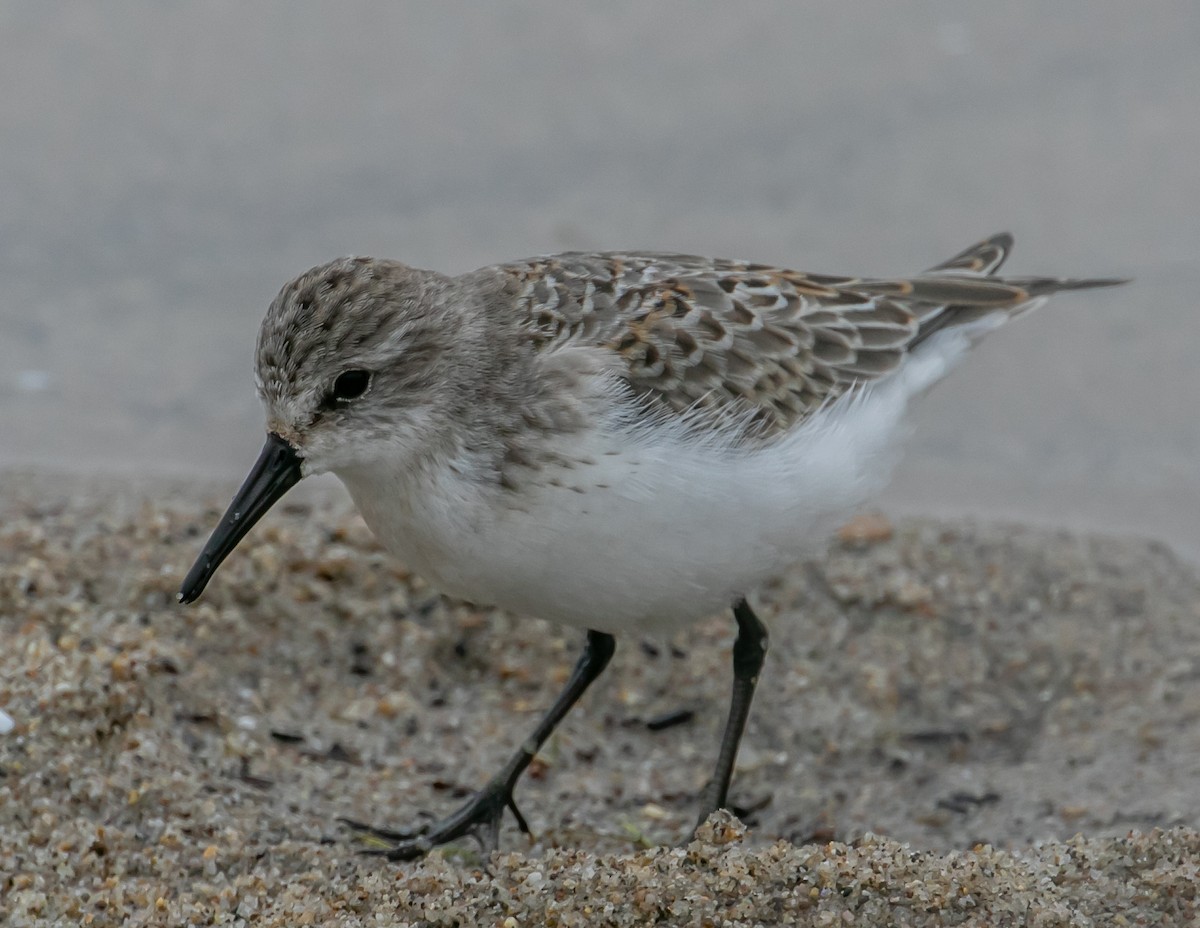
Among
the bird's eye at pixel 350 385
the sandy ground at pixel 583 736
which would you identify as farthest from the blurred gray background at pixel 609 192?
the bird's eye at pixel 350 385

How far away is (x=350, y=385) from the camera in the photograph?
13.1 ft

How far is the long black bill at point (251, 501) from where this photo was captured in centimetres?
398

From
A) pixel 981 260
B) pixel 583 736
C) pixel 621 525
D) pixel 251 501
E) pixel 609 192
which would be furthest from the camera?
pixel 609 192

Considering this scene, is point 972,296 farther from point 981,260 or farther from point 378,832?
point 378,832

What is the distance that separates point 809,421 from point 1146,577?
2.04 metres

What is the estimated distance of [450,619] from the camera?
533 centimetres

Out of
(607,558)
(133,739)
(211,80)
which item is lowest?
(133,739)

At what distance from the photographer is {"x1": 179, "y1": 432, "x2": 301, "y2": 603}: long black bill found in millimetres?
3977

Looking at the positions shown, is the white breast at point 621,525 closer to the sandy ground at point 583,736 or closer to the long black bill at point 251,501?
the long black bill at point 251,501

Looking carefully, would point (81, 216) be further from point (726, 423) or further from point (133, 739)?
point (726, 423)

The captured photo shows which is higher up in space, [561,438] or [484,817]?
[561,438]

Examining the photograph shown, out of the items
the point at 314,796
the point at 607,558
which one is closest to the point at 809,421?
the point at 607,558

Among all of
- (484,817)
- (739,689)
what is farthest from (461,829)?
(739,689)

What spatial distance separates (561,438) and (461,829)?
120 cm
